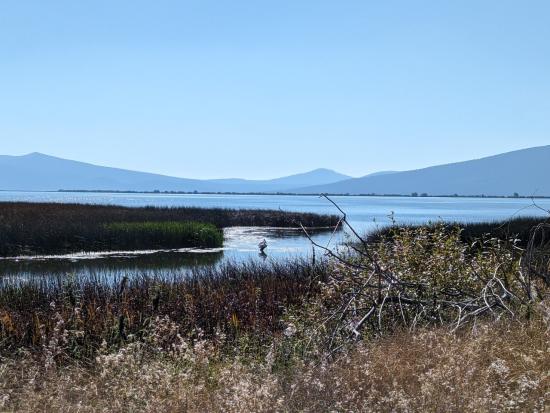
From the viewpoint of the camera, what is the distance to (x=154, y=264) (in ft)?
89.7

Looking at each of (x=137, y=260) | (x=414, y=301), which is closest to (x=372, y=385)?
(x=414, y=301)

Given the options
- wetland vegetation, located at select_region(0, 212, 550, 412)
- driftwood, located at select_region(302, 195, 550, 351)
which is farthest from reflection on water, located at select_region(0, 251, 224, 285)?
driftwood, located at select_region(302, 195, 550, 351)

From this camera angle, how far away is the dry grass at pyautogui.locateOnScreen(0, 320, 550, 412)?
508 cm

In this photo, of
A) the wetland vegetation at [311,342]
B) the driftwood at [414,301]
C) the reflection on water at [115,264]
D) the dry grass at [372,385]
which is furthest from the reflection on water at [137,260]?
the dry grass at [372,385]

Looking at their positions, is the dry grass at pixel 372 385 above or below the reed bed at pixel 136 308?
above

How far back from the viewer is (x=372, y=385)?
17.3 feet

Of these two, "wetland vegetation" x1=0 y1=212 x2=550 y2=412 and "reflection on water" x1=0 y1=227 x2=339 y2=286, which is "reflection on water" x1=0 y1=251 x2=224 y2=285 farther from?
"wetland vegetation" x1=0 y1=212 x2=550 y2=412

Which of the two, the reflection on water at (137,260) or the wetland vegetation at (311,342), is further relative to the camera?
the reflection on water at (137,260)

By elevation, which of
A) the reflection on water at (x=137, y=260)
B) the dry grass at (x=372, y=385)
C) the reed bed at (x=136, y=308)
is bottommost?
the reflection on water at (x=137, y=260)

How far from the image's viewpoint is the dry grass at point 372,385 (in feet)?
16.7

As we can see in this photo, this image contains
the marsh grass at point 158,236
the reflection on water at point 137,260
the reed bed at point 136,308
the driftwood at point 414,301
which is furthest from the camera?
the marsh grass at point 158,236

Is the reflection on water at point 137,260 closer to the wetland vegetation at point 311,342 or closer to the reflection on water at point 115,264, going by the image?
the reflection on water at point 115,264

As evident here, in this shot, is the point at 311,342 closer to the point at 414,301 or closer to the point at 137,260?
the point at 414,301

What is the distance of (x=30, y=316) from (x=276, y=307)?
4.75m
